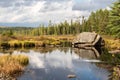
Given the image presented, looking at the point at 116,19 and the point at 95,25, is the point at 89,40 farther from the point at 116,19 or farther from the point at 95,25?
the point at 95,25

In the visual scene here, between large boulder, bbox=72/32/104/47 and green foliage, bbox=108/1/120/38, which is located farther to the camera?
large boulder, bbox=72/32/104/47

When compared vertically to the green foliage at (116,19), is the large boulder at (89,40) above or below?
below

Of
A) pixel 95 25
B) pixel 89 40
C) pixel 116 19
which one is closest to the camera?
pixel 116 19

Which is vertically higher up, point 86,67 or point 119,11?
point 119,11

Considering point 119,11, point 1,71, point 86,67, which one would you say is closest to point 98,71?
point 86,67

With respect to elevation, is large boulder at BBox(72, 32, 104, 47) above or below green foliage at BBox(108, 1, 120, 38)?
below

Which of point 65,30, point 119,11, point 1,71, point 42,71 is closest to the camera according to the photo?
point 1,71

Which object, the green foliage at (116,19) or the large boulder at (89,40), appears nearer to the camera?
the green foliage at (116,19)

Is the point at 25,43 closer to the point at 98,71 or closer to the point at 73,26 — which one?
the point at 98,71

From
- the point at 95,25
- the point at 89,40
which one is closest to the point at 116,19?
the point at 89,40

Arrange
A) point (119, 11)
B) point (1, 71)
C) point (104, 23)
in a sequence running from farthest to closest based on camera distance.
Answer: point (104, 23) → point (119, 11) → point (1, 71)

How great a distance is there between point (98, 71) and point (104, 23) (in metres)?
78.3

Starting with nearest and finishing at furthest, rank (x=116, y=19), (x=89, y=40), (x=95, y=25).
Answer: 1. (x=116, y=19)
2. (x=89, y=40)
3. (x=95, y=25)

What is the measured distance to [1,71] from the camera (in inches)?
1111
